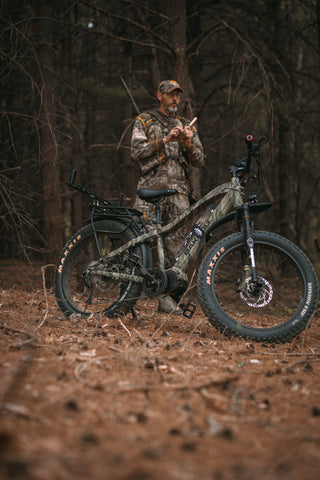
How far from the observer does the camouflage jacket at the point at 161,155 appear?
14.5 ft

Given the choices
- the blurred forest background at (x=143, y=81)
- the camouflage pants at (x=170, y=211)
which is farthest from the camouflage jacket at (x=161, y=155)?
the blurred forest background at (x=143, y=81)

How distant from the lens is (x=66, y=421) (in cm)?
175

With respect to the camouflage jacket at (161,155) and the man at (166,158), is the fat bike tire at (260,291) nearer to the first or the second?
the man at (166,158)

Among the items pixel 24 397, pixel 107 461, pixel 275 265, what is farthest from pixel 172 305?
pixel 107 461

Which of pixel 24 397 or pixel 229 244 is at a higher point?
pixel 229 244

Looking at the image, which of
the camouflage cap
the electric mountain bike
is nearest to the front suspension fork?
the electric mountain bike

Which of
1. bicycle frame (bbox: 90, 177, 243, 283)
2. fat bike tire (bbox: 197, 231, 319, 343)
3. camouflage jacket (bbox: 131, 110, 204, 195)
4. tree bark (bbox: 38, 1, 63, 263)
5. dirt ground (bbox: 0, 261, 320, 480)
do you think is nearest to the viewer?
dirt ground (bbox: 0, 261, 320, 480)

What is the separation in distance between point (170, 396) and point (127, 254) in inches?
85.3

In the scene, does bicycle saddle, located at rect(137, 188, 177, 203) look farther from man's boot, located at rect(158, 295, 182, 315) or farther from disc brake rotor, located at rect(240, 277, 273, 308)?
man's boot, located at rect(158, 295, 182, 315)

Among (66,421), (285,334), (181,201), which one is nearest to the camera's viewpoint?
(66,421)

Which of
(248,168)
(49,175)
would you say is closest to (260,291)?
(248,168)

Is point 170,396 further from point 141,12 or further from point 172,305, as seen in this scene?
point 141,12

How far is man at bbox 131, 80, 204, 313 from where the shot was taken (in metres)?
4.48

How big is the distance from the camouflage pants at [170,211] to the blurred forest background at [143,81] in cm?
111
